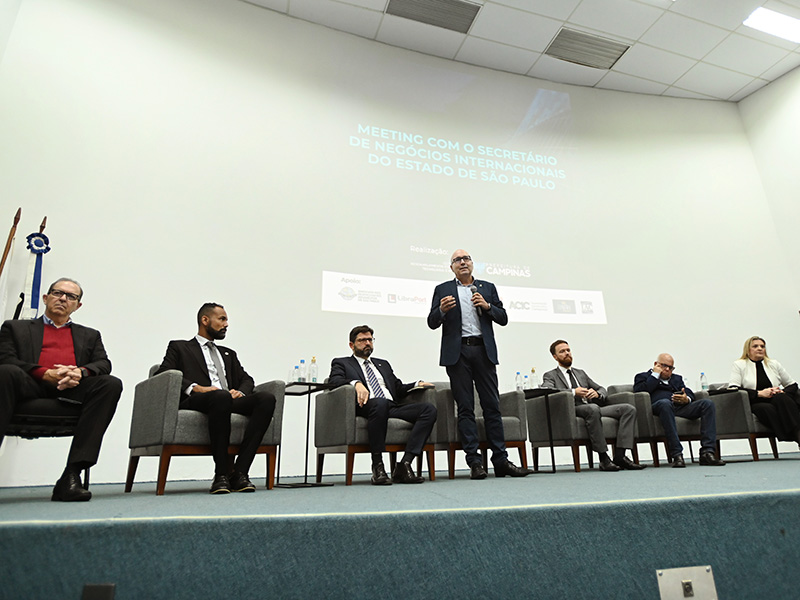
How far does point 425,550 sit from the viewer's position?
1225mm

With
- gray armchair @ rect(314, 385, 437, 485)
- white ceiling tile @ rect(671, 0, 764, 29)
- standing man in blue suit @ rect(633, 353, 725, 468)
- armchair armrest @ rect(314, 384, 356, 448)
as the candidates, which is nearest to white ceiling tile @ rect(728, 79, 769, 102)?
white ceiling tile @ rect(671, 0, 764, 29)

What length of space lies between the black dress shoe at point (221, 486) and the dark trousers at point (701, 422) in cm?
305

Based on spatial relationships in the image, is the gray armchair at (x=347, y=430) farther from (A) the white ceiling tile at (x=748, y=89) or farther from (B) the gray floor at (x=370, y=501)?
(A) the white ceiling tile at (x=748, y=89)

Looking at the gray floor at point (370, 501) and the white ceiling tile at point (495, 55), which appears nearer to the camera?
the gray floor at point (370, 501)

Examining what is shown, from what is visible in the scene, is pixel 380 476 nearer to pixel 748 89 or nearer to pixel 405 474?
pixel 405 474

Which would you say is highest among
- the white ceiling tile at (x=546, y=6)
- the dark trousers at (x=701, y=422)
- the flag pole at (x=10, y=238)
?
the white ceiling tile at (x=546, y=6)

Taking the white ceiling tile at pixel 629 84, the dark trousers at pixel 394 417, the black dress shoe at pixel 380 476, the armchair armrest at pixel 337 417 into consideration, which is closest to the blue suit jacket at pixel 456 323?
the dark trousers at pixel 394 417

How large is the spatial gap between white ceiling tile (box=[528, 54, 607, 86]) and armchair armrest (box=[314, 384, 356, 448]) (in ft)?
15.7

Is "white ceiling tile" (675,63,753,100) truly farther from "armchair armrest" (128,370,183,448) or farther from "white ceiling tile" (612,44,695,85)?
"armchair armrest" (128,370,183,448)

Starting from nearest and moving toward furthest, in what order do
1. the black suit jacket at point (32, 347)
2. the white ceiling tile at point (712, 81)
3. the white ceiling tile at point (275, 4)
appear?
the black suit jacket at point (32, 347) < the white ceiling tile at point (275, 4) < the white ceiling tile at point (712, 81)

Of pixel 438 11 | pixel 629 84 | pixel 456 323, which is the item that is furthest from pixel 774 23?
pixel 456 323

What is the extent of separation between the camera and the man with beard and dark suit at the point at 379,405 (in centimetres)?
305

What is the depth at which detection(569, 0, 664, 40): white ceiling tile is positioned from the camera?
5391 millimetres

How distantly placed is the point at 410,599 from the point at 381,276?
3.77 metres
